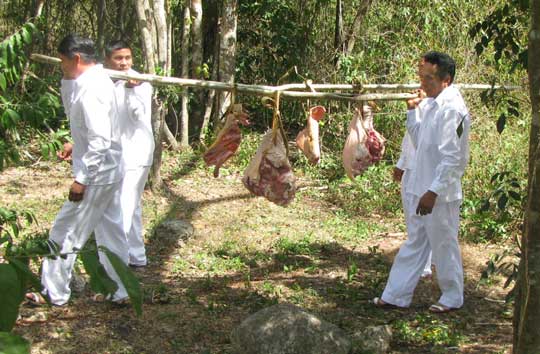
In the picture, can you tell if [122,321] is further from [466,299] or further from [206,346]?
[466,299]

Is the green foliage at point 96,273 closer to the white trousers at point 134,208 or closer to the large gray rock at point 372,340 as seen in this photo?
the large gray rock at point 372,340

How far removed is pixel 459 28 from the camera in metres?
9.02

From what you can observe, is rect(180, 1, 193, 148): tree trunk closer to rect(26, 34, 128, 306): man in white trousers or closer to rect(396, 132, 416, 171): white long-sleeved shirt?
rect(396, 132, 416, 171): white long-sleeved shirt

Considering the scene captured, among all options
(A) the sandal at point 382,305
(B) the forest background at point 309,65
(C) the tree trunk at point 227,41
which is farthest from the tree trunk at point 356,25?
(A) the sandal at point 382,305

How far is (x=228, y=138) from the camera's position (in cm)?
498

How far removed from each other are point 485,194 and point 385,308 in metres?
2.66

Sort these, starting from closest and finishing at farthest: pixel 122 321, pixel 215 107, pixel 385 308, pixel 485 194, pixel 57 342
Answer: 1. pixel 57 342
2. pixel 122 321
3. pixel 385 308
4. pixel 485 194
5. pixel 215 107

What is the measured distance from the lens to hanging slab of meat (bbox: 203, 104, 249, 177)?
4941 mm

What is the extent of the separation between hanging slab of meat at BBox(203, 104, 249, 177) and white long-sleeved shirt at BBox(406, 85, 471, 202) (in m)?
1.27

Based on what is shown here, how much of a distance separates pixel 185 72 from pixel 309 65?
175cm

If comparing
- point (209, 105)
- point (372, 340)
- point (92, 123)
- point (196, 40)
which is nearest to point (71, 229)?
point (92, 123)

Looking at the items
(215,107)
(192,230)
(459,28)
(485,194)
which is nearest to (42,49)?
(215,107)

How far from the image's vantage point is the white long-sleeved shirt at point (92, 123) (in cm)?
470

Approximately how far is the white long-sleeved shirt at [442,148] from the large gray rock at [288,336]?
127 centimetres
